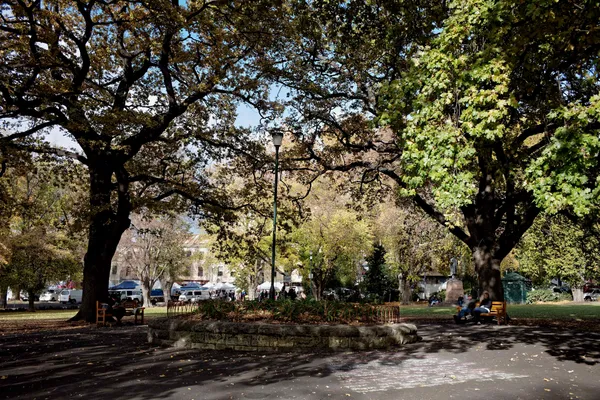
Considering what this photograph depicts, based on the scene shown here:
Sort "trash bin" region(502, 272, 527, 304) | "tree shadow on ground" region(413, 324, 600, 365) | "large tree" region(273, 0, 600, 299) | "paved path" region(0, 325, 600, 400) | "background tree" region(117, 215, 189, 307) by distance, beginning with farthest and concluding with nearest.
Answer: "background tree" region(117, 215, 189, 307), "trash bin" region(502, 272, 527, 304), "tree shadow on ground" region(413, 324, 600, 365), "large tree" region(273, 0, 600, 299), "paved path" region(0, 325, 600, 400)

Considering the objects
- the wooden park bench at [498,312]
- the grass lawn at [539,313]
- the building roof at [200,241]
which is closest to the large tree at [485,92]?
the wooden park bench at [498,312]

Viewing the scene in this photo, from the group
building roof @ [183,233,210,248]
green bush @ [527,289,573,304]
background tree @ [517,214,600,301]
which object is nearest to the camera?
background tree @ [517,214,600,301]

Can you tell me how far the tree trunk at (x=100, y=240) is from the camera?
16938mm

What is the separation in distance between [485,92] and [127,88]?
1338 centimetres

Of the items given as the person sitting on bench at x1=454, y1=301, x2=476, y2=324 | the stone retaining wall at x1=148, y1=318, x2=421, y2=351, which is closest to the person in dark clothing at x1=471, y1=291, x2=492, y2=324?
the person sitting on bench at x1=454, y1=301, x2=476, y2=324

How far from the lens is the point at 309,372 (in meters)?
7.41

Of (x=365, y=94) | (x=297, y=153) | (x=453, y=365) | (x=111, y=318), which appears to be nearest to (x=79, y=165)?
(x=111, y=318)

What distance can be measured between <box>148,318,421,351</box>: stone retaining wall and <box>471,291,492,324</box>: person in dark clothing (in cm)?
616

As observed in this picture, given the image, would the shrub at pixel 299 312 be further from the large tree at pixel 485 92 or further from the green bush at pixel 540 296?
the green bush at pixel 540 296

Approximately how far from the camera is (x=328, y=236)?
3350cm

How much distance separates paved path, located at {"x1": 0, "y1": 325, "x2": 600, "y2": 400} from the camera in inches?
243

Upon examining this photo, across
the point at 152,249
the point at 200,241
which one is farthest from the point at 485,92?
the point at 200,241

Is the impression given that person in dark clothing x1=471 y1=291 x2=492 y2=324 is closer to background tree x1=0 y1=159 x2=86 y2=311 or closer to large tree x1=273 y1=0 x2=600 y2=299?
large tree x1=273 y1=0 x2=600 y2=299

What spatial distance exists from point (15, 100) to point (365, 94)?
458 inches
